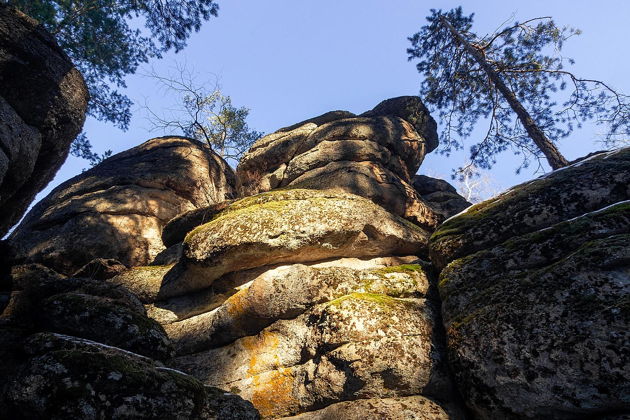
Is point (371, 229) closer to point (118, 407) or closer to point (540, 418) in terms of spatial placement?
point (540, 418)

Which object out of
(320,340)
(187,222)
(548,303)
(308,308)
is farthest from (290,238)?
(187,222)

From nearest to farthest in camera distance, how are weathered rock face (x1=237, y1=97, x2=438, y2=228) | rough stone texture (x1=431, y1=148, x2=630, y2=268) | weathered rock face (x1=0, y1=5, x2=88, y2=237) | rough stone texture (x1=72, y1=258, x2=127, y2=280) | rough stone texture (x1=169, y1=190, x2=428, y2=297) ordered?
1. rough stone texture (x1=431, y1=148, x2=630, y2=268)
2. weathered rock face (x1=0, y1=5, x2=88, y2=237)
3. rough stone texture (x1=169, y1=190, x2=428, y2=297)
4. rough stone texture (x1=72, y1=258, x2=127, y2=280)
5. weathered rock face (x1=237, y1=97, x2=438, y2=228)

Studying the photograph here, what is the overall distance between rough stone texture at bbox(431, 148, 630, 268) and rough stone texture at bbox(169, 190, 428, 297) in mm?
1181

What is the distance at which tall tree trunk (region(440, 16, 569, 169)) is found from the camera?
11.7 metres

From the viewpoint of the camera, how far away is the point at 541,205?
5.50 metres

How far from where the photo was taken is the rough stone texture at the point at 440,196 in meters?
13.1

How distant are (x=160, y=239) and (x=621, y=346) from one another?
10.1m

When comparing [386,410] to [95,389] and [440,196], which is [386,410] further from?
[440,196]

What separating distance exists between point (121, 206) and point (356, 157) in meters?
7.08

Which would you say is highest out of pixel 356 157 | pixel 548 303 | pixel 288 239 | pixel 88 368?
pixel 356 157

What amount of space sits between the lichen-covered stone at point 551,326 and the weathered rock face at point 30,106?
21.5 feet

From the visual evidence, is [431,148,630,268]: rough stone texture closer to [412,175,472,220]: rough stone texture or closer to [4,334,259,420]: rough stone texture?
[4,334,259,420]: rough stone texture

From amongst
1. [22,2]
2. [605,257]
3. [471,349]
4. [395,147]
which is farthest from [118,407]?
[22,2]

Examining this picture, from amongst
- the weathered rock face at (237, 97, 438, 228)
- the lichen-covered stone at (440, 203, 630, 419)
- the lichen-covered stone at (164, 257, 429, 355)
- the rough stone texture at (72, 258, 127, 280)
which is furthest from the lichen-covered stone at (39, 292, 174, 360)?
the weathered rock face at (237, 97, 438, 228)
